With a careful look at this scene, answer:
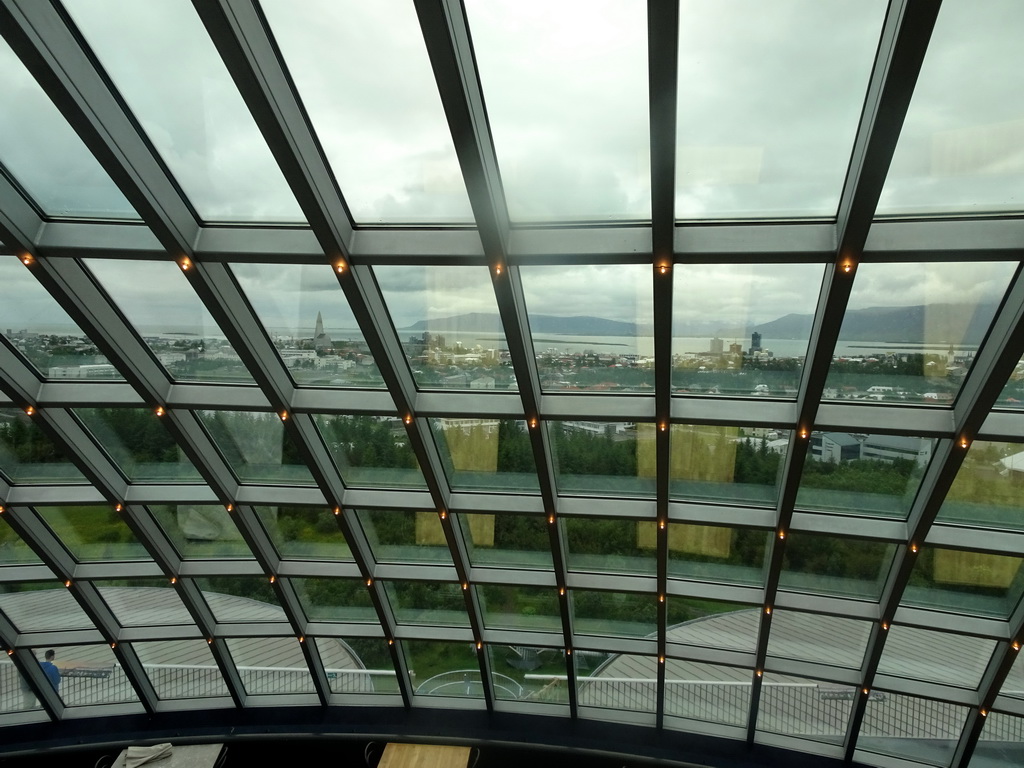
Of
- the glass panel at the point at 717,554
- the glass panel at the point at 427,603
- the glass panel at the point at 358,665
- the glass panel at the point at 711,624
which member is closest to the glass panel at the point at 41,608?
the glass panel at the point at 358,665

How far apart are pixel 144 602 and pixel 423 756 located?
8.79 meters

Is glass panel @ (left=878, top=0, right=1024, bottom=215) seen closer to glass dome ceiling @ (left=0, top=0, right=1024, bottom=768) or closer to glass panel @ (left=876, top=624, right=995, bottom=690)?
glass dome ceiling @ (left=0, top=0, right=1024, bottom=768)

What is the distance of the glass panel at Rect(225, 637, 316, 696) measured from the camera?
1975 centimetres

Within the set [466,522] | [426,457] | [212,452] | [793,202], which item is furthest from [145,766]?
[793,202]

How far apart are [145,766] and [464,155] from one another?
55.5 ft

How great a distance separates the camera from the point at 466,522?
16562 mm

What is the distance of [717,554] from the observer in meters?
15.9

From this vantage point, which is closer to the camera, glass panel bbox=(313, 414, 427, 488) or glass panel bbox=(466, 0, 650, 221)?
glass panel bbox=(466, 0, 650, 221)

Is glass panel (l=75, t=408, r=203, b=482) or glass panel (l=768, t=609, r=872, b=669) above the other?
glass panel (l=75, t=408, r=203, b=482)

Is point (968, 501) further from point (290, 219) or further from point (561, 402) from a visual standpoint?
point (290, 219)

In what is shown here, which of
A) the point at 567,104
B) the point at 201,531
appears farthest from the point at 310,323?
the point at 201,531

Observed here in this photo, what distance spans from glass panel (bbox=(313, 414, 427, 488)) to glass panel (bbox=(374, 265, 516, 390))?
6.11 ft

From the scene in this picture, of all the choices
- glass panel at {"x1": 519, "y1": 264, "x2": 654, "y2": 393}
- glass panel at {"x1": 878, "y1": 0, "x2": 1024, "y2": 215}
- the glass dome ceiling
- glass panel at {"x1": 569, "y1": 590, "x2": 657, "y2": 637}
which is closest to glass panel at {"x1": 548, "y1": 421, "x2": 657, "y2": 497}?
the glass dome ceiling

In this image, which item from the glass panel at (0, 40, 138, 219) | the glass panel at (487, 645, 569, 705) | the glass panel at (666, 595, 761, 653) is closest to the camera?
the glass panel at (0, 40, 138, 219)
